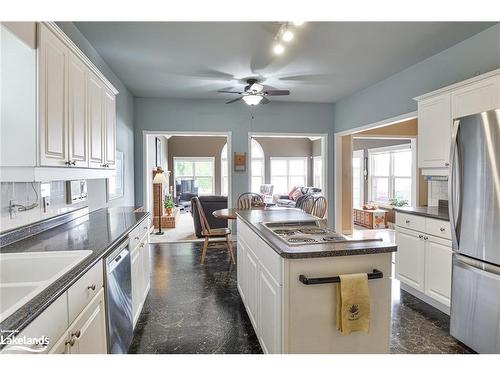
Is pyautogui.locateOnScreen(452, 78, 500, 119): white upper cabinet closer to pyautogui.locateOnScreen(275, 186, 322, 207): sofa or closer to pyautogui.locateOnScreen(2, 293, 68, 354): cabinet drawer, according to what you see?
pyautogui.locateOnScreen(2, 293, 68, 354): cabinet drawer

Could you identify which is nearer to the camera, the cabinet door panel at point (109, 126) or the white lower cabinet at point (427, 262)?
the white lower cabinet at point (427, 262)

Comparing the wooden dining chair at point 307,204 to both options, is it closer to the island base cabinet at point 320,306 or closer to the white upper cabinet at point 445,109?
the white upper cabinet at point 445,109

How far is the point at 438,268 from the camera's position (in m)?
2.60

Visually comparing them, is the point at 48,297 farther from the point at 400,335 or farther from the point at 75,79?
the point at 400,335

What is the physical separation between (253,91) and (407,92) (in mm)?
2093

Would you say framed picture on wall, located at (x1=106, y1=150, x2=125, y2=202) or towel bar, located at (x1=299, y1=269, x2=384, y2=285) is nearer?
towel bar, located at (x1=299, y1=269, x2=384, y2=285)

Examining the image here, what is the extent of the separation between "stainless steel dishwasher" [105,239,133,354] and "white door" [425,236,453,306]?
2.60 meters

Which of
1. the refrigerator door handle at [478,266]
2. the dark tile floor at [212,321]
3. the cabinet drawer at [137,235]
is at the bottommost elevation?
the dark tile floor at [212,321]

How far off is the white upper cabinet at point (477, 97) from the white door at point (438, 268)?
117cm

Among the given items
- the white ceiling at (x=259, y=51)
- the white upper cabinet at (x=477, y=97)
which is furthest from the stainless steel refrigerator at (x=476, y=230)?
the white ceiling at (x=259, y=51)

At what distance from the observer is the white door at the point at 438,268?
98.3 inches

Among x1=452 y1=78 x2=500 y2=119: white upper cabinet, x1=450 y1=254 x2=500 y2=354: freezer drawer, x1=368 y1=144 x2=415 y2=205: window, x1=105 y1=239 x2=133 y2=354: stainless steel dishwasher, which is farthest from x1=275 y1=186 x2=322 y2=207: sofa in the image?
x1=105 y1=239 x2=133 y2=354: stainless steel dishwasher

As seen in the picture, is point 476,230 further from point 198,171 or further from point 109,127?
point 198,171

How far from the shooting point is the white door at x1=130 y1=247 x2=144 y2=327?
7.52 feet
